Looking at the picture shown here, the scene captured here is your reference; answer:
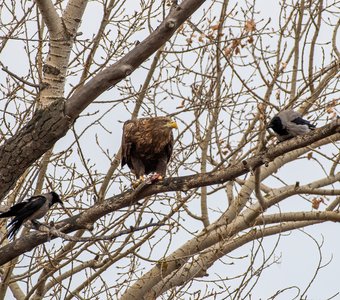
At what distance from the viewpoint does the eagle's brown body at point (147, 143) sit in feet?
20.6

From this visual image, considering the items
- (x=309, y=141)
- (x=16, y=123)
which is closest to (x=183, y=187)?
(x=309, y=141)

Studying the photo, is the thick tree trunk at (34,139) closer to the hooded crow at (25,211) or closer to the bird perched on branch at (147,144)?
the hooded crow at (25,211)

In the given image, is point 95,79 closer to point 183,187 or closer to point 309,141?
point 183,187

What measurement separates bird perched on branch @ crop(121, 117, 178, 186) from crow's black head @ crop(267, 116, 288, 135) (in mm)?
831

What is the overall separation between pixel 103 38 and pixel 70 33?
6.29ft

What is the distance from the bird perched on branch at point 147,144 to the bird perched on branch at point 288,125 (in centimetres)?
86

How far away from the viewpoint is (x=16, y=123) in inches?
274

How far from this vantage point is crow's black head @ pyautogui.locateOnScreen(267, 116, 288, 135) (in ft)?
19.7

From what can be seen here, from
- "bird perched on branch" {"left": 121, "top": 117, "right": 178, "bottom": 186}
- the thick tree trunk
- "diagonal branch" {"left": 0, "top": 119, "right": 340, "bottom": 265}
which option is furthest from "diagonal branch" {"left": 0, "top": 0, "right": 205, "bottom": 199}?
"bird perched on branch" {"left": 121, "top": 117, "right": 178, "bottom": 186}

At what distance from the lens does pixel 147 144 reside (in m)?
6.30

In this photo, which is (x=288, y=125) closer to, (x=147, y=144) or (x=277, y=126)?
(x=277, y=126)

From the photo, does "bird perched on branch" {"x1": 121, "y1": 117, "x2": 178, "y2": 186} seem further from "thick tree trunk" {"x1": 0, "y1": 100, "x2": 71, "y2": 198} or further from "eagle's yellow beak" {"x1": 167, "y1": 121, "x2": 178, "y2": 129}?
"thick tree trunk" {"x1": 0, "y1": 100, "x2": 71, "y2": 198}

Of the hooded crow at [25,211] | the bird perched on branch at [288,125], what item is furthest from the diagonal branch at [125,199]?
the bird perched on branch at [288,125]

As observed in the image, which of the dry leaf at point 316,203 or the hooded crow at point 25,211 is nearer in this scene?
the hooded crow at point 25,211
